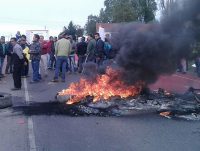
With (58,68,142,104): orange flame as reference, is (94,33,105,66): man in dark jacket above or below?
above

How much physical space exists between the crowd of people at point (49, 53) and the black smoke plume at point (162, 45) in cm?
383

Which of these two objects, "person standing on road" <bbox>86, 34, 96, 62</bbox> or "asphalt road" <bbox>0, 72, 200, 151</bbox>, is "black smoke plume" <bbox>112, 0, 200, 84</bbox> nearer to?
"asphalt road" <bbox>0, 72, 200, 151</bbox>

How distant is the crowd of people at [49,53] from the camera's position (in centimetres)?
1586

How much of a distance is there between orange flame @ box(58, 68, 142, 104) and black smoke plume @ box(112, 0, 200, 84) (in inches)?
10.3

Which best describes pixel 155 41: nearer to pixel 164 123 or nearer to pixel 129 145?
pixel 164 123

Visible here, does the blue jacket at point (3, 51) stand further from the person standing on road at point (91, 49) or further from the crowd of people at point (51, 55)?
the person standing on road at point (91, 49)

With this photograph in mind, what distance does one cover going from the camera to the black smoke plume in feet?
41.7

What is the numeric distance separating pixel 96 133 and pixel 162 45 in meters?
5.03

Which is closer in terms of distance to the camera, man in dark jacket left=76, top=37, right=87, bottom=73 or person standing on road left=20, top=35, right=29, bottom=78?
person standing on road left=20, top=35, right=29, bottom=78

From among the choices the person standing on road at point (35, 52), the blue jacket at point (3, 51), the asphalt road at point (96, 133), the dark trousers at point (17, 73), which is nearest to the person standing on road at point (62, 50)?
the person standing on road at point (35, 52)

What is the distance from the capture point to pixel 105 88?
12.8 metres

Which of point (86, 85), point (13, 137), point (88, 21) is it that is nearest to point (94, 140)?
point (13, 137)

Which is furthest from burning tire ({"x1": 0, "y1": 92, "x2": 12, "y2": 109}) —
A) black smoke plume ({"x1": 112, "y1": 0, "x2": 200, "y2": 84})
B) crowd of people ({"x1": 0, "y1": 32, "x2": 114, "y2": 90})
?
black smoke plume ({"x1": 112, "y1": 0, "x2": 200, "y2": 84})

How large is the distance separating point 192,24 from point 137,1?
41918 mm
